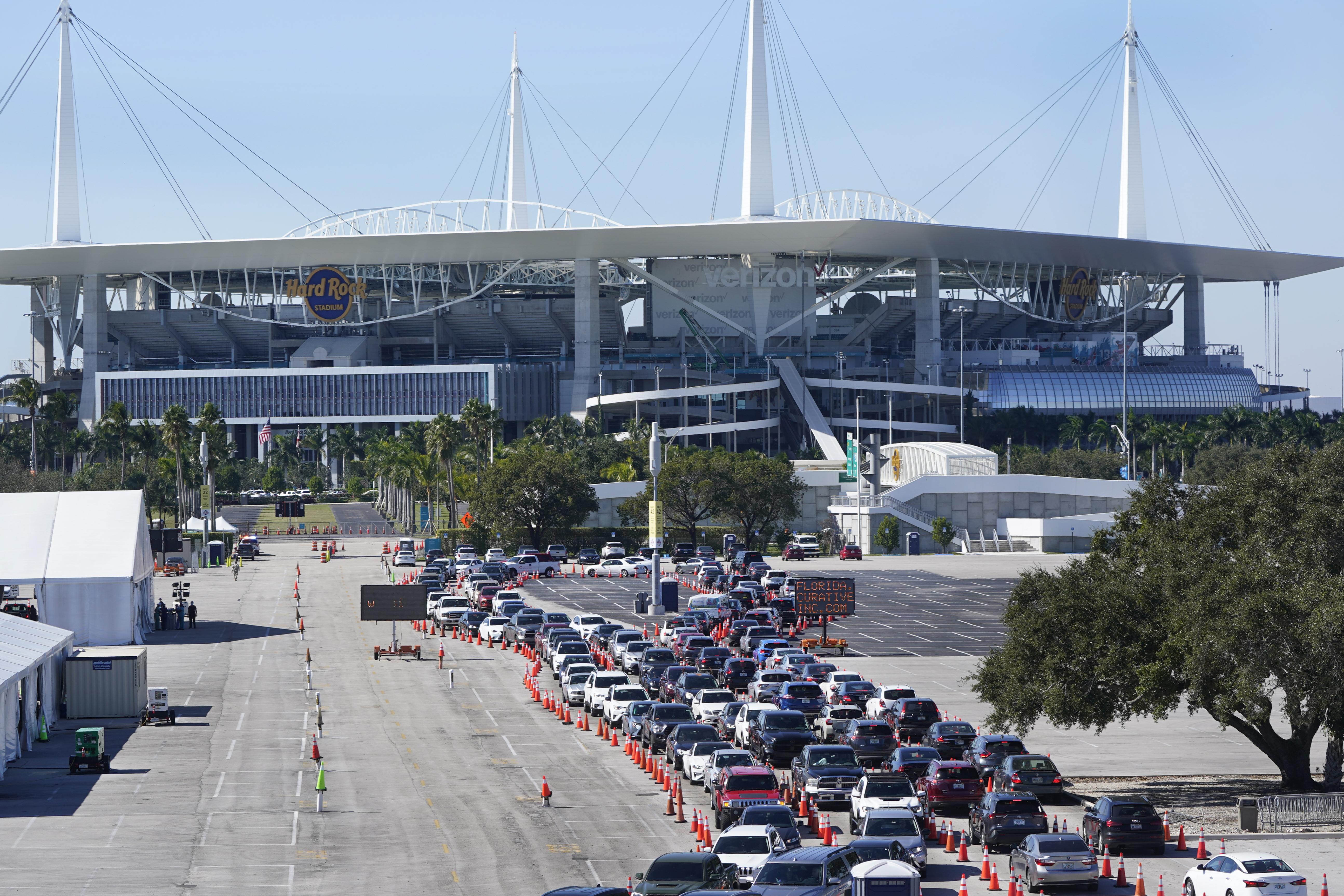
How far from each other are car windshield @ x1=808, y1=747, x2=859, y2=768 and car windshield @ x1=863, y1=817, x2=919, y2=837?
18.8 feet

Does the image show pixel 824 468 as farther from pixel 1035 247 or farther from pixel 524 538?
pixel 1035 247

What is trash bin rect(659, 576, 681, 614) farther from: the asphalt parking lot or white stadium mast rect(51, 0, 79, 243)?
white stadium mast rect(51, 0, 79, 243)

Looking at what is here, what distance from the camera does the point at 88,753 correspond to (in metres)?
41.2

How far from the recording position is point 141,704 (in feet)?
167

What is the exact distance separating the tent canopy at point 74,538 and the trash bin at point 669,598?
23.0m

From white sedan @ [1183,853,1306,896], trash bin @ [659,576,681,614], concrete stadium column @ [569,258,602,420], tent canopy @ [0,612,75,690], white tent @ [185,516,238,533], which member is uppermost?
concrete stadium column @ [569,258,602,420]

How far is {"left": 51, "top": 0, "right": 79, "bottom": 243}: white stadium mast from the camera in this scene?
17700 cm

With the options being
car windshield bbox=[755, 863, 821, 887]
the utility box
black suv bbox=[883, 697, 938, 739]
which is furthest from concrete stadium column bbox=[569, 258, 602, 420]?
car windshield bbox=[755, 863, 821, 887]

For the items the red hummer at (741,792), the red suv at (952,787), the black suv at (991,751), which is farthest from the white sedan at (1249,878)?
the black suv at (991,751)

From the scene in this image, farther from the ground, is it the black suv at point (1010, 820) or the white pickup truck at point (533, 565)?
the white pickup truck at point (533, 565)

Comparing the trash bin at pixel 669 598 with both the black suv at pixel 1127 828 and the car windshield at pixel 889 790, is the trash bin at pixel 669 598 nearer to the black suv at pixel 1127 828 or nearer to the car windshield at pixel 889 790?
the car windshield at pixel 889 790

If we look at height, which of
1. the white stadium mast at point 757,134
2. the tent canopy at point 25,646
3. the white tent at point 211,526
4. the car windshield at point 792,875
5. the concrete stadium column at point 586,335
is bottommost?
the car windshield at point 792,875

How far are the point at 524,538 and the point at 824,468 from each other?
124 feet

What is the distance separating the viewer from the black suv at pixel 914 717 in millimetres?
45125
